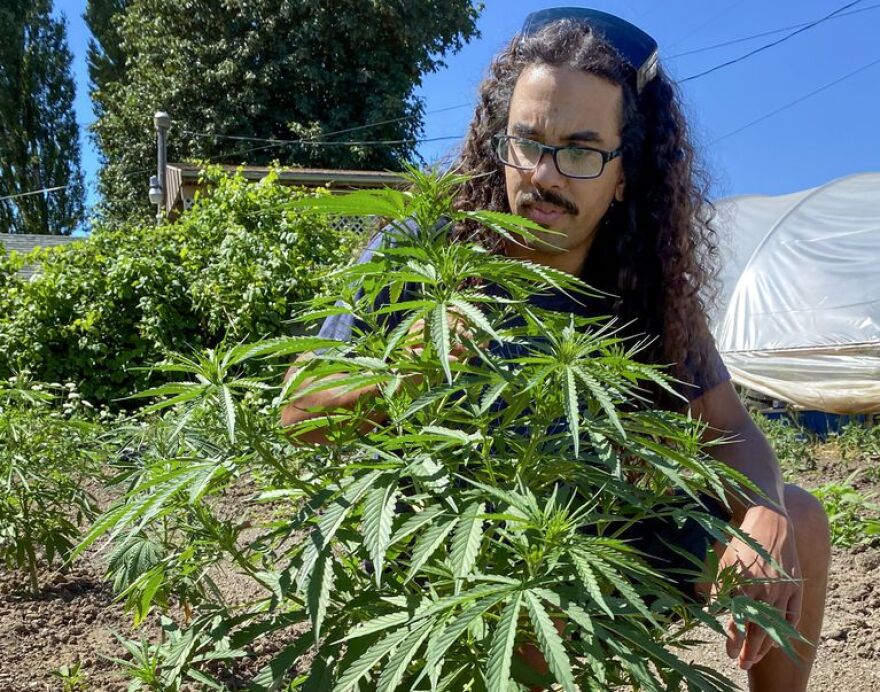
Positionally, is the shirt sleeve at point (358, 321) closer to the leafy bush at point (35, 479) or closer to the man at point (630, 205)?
the man at point (630, 205)

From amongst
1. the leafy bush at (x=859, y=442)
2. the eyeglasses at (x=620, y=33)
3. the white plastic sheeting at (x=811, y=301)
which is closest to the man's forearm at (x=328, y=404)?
the eyeglasses at (x=620, y=33)

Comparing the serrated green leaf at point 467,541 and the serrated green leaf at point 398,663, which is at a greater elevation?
the serrated green leaf at point 467,541

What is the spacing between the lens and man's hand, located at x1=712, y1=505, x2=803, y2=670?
5.26 feet

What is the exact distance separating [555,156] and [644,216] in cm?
49

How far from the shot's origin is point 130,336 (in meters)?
8.09

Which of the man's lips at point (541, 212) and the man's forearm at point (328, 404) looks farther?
the man's lips at point (541, 212)

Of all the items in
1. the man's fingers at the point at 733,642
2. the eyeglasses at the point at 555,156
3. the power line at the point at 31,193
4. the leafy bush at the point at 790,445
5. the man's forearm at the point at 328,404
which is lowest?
the leafy bush at the point at 790,445

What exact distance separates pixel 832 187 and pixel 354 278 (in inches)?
387

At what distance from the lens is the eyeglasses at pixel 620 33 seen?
212 cm

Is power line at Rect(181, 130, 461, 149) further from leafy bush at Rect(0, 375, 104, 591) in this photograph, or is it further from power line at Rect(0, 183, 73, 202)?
leafy bush at Rect(0, 375, 104, 591)

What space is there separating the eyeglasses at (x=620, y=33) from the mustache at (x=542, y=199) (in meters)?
0.46

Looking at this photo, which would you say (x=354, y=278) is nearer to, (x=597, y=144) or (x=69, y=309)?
(x=597, y=144)

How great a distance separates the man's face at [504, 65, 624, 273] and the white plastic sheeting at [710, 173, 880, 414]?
4.68 meters

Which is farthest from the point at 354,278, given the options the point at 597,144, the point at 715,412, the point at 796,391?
the point at 796,391
